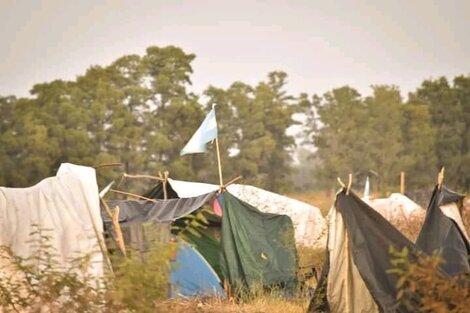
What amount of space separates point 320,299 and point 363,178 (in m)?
31.9

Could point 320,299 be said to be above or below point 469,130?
below

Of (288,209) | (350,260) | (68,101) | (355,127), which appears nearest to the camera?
(350,260)

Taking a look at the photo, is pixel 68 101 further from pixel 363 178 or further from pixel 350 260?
pixel 350 260

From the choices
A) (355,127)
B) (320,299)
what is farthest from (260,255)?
(355,127)

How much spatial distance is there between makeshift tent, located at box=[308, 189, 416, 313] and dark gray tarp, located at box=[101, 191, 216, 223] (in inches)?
121

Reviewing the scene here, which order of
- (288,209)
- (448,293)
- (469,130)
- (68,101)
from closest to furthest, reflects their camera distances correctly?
(448,293)
(288,209)
(68,101)
(469,130)

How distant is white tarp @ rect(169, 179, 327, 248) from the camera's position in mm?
14227

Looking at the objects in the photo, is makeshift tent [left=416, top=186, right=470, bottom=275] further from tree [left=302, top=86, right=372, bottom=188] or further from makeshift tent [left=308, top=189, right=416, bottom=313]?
tree [left=302, top=86, right=372, bottom=188]

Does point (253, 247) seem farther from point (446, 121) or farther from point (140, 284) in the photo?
point (446, 121)

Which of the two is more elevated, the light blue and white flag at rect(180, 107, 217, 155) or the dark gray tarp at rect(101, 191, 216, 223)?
the light blue and white flag at rect(180, 107, 217, 155)

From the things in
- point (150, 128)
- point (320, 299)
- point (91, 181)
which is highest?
point (150, 128)

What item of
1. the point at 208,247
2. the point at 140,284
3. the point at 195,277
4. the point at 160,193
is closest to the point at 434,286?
the point at 140,284

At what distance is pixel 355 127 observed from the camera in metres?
38.7

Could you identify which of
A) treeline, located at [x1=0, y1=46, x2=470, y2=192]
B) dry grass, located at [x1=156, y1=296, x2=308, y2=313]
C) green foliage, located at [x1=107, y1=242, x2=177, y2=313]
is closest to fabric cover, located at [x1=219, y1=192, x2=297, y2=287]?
dry grass, located at [x1=156, y1=296, x2=308, y2=313]
